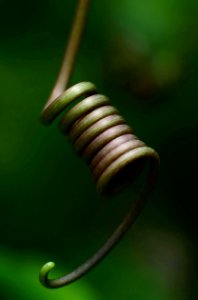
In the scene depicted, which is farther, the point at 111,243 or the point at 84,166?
the point at 84,166

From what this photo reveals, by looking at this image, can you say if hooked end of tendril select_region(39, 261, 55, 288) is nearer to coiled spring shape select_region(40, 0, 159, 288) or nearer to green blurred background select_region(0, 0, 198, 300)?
coiled spring shape select_region(40, 0, 159, 288)

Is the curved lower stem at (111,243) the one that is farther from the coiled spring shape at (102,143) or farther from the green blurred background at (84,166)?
the green blurred background at (84,166)

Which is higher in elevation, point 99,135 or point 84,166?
point 99,135

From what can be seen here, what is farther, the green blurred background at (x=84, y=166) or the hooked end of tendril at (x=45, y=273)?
the green blurred background at (x=84, y=166)

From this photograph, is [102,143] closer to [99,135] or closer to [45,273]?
[99,135]

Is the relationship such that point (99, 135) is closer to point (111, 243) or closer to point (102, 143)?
point (102, 143)

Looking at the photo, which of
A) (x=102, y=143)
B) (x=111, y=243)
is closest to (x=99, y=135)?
(x=102, y=143)

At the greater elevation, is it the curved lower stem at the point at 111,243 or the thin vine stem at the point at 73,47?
the thin vine stem at the point at 73,47

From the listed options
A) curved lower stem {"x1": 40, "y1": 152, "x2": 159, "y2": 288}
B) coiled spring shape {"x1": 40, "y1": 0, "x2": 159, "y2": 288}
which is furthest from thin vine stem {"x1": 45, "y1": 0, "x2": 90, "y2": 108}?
curved lower stem {"x1": 40, "y1": 152, "x2": 159, "y2": 288}

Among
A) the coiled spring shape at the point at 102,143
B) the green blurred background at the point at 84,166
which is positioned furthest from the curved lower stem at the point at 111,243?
the green blurred background at the point at 84,166
